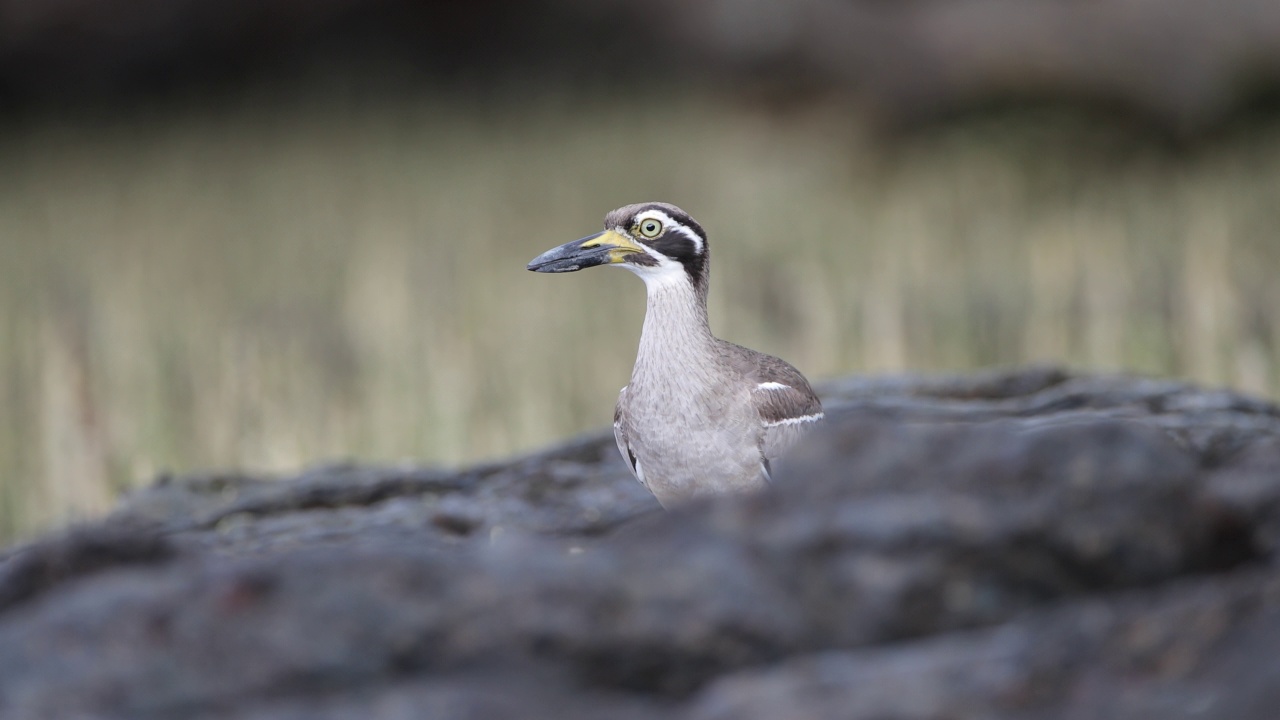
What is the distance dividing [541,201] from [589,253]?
4606 mm

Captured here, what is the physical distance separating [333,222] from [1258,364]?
21.3ft

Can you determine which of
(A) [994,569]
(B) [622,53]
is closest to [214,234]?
(B) [622,53]

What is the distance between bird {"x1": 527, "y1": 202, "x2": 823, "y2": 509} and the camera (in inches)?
164

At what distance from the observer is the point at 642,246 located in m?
4.38

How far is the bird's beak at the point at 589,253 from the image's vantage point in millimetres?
4266

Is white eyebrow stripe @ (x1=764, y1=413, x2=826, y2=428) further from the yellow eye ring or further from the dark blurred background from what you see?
the dark blurred background

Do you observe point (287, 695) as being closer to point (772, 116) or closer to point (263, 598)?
point (263, 598)

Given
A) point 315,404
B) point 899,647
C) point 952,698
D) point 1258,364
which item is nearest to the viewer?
point 952,698

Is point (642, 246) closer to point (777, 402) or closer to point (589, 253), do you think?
point (589, 253)

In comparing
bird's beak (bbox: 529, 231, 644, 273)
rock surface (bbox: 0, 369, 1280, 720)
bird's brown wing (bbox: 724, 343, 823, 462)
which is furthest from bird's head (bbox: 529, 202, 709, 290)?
rock surface (bbox: 0, 369, 1280, 720)

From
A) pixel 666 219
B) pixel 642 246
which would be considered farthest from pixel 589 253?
pixel 666 219

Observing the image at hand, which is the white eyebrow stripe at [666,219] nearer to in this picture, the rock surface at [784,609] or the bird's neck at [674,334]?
the bird's neck at [674,334]

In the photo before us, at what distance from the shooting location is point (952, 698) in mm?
1843

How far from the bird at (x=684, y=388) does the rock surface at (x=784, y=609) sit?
5.95 feet
